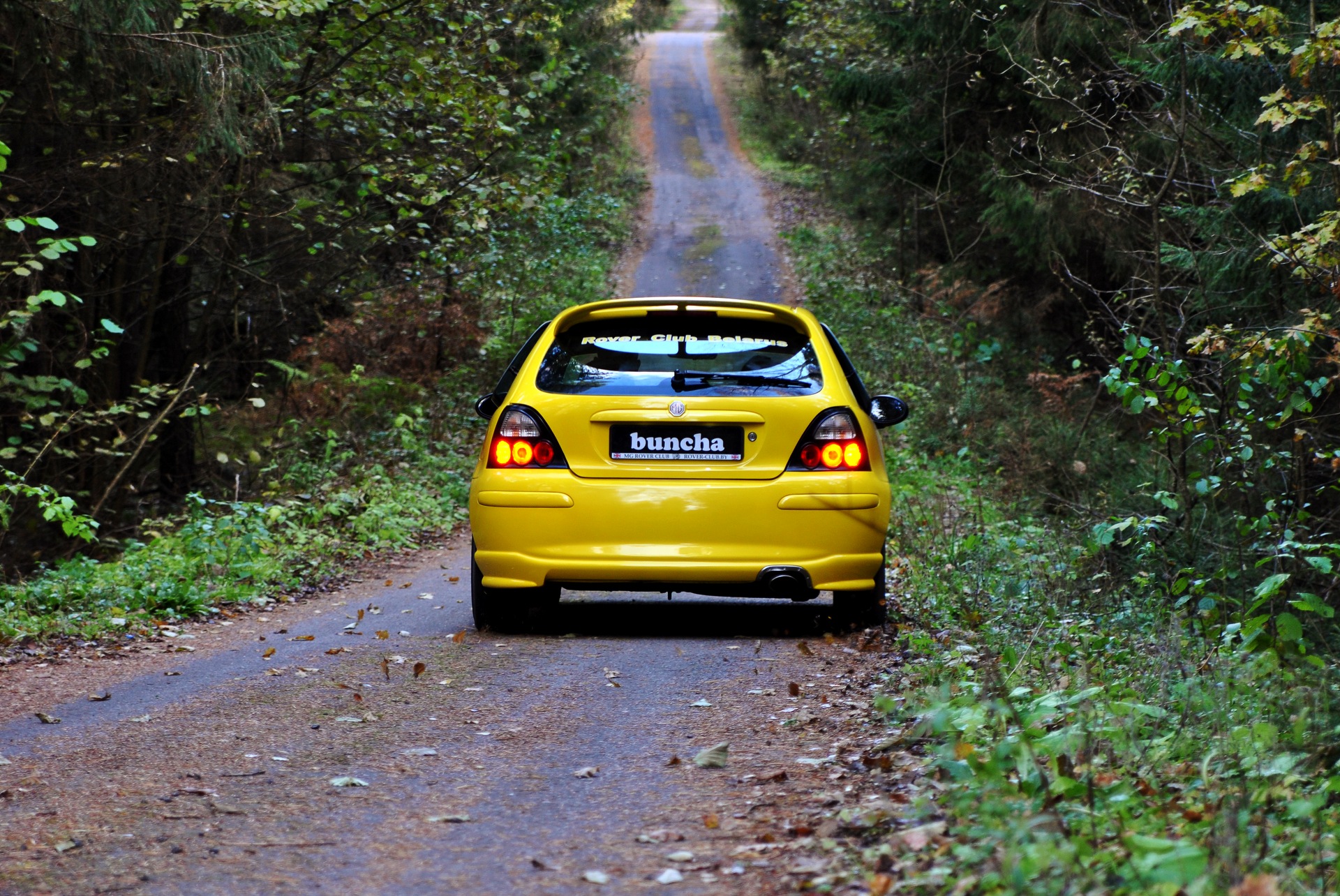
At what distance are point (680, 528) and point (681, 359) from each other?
1.01 m

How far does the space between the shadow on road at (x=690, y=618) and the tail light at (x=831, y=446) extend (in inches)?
42.5

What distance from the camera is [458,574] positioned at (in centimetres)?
1162

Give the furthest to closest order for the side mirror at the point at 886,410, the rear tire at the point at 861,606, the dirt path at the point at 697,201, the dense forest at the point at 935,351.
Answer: the dirt path at the point at 697,201
the side mirror at the point at 886,410
the rear tire at the point at 861,606
the dense forest at the point at 935,351

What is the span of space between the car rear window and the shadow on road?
145cm

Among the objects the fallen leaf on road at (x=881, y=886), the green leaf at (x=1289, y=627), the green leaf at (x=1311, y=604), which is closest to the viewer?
the fallen leaf on road at (x=881, y=886)

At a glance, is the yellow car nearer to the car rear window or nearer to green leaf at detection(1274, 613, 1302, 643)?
the car rear window

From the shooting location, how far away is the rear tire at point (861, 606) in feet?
25.1

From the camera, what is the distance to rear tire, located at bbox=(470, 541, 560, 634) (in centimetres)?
770

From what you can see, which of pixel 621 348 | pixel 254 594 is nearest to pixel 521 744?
pixel 621 348

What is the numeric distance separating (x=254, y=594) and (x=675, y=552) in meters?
4.28

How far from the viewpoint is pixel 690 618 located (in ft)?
28.1

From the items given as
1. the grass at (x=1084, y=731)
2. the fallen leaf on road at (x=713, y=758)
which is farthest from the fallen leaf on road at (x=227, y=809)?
the grass at (x=1084, y=731)

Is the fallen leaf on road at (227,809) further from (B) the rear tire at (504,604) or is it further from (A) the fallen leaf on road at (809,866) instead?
(B) the rear tire at (504,604)

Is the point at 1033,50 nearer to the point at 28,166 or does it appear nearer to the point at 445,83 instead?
the point at 445,83
